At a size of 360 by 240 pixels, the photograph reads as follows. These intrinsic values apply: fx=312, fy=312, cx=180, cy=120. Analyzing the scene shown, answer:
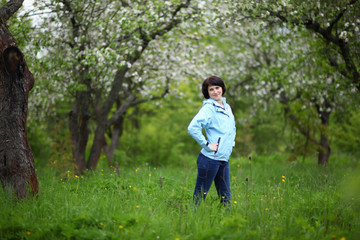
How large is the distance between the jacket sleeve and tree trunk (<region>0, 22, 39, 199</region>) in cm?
252

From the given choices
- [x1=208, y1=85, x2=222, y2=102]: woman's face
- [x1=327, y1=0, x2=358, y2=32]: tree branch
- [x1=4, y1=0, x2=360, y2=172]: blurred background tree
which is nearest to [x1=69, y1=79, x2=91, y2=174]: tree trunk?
[x1=4, y1=0, x2=360, y2=172]: blurred background tree

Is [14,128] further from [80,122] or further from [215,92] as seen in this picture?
[80,122]

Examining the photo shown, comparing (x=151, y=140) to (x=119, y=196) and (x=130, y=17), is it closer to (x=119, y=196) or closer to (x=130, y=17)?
(x=130, y=17)

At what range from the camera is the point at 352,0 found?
6.31 m

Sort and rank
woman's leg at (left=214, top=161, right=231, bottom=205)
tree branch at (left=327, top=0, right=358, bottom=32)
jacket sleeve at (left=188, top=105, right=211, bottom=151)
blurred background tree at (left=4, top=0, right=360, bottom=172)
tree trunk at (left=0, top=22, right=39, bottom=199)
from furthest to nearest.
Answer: blurred background tree at (left=4, top=0, right=360, bottom=172) < tree branch at (left=327, top=0, right=358, bottom=32) < tree trunk at (left=0, top=22, right=39, bottom=199) < woman's leg at (left=214, top=161, right=231, bottom=205) < jacket sleeve at (left=188, top=105, right=211, bottom=151)

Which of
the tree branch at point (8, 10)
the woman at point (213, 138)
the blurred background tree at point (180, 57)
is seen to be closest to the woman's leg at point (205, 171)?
the woman at point (213, 138)

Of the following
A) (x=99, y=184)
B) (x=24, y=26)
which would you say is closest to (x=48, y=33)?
(x=24, y=26)

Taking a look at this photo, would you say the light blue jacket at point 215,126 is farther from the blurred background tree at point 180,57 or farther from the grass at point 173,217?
the blurred background tree at point 180,57

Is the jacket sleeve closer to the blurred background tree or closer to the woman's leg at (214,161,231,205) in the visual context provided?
the woman's leg at (214,161,231,205)

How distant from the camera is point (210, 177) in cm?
421

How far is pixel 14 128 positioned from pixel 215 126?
2961mm

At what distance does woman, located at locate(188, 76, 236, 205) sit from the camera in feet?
13.4

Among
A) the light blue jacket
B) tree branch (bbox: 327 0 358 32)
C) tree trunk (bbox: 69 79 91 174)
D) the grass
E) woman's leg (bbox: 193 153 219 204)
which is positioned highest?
tree branch (bbox: 327 0 358 32)

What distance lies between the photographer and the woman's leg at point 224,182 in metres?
4.36
